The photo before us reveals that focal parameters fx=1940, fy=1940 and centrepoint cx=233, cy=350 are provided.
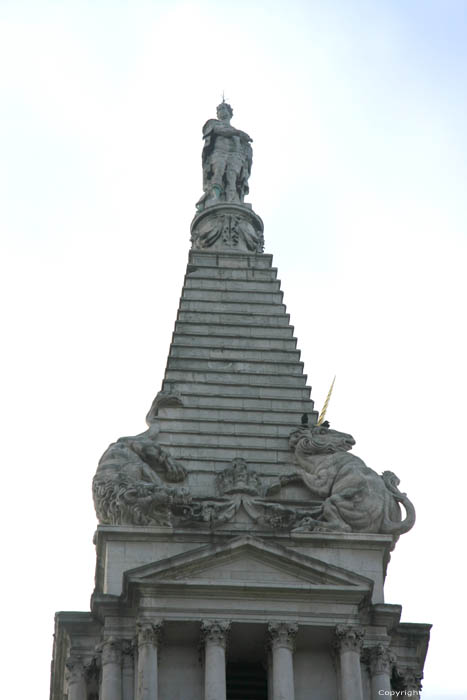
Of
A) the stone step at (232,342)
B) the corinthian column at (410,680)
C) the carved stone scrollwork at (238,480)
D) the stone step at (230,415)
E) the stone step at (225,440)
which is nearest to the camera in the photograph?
the corinthian column at (410,680)

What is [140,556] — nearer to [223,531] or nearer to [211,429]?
[223,531]

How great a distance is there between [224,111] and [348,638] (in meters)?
24.9

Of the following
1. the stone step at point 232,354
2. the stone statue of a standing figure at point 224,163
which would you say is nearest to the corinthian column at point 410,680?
the stone step at point 232,354

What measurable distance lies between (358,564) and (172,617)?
5491 mm

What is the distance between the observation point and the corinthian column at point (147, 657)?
1858 inches

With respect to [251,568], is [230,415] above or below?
above

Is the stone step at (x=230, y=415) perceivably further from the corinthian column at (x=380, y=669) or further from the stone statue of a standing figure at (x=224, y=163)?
the stone statue of a standing figure at (x=224, y=163)

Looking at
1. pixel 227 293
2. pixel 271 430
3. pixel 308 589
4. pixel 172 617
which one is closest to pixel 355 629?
pixel 308 589

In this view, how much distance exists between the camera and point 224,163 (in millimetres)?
64750

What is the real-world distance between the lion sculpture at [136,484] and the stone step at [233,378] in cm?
295

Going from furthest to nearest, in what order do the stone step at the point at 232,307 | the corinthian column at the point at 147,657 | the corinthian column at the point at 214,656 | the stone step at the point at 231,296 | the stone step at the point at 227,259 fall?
1. the stone step at the point at 227,259
2. the stone step at the point at 231,296
3. the stone step at the point at 232,307
4. the corinthian column at the point at 214,656
5. the corinthian column at the point at 147,657

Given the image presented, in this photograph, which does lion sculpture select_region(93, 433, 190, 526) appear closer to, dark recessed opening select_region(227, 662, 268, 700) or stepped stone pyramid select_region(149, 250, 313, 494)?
stepped stone pyramid select_region(149, 250, 313, 494)

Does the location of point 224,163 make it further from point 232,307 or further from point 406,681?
point 406,681

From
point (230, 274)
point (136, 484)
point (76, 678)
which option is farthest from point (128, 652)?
point (230, 274)
